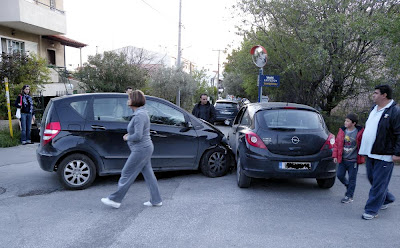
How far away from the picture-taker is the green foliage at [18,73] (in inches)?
432

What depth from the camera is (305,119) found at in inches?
224

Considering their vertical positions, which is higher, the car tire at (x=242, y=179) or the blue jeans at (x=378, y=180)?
the blue jeans at (x=378, y=180)

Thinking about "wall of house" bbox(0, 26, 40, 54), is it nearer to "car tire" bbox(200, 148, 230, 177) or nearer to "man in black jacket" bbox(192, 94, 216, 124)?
"man in black jacket" bbox(192, 94, 216, 124)

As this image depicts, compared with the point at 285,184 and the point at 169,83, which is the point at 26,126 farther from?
the point at 169,83

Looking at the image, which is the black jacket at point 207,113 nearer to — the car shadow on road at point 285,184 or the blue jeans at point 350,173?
the car shadow on road at point 285,184

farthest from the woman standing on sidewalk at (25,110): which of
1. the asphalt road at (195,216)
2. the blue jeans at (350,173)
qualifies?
the blue jeans at (350,173)

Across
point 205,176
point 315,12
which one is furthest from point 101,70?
point 205,176

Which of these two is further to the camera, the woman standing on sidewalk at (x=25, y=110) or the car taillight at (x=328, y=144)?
the woman standing on sidewalk at (x=25, y=110)

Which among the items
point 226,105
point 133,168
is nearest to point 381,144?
point 133,168

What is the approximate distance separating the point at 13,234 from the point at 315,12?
1105 cm

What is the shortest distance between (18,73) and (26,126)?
2459mm

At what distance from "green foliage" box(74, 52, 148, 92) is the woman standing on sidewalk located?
661cm

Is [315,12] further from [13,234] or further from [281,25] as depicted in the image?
[13,234]

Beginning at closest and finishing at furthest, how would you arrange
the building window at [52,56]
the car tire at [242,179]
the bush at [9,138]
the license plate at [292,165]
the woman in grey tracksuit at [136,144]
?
the woman in grey tracksuit at [136,144], the license plate at [292,165], the car tire at [242,179], the bush at [9,138], the building window at [52,56]
